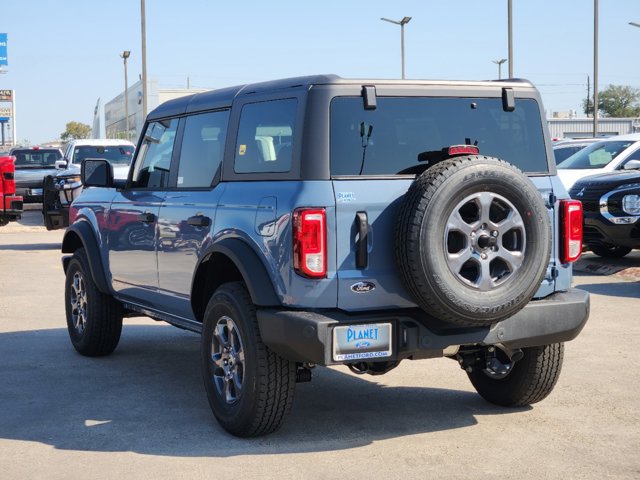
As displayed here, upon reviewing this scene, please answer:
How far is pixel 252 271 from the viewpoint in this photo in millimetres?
5754

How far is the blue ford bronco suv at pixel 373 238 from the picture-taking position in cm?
545

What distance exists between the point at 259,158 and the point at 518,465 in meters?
2.18

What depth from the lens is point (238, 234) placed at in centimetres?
599

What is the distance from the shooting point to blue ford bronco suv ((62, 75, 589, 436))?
545cm

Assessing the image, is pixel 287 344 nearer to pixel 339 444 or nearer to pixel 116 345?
pixel 339 444

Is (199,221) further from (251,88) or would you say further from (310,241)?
(310,241)

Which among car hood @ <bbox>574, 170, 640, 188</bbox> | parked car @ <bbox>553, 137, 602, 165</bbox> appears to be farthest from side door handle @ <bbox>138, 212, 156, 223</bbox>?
parked car @ <bbox>553, 137, 602, 165</bbox>

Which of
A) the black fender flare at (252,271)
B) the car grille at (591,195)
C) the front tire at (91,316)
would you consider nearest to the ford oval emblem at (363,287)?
the black fender flare at (252,271)

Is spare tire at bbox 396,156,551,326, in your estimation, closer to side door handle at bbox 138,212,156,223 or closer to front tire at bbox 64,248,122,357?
side door handle at bbox 138,212,156,223

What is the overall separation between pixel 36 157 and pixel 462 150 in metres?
24.5

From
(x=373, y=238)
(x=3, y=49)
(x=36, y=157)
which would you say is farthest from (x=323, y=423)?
(x=3, y=49)

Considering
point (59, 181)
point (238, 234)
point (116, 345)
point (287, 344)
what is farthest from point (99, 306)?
point (59, 181)

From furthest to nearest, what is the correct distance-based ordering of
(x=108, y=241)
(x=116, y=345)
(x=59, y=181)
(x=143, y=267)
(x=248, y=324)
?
(x=59, y=181) → (x=116, y=345) → (x=108, y=241) → (x=143, y=267) → (x=248, y=324)

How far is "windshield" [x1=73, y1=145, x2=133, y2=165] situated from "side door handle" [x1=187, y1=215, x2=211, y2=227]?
15.8 metres
